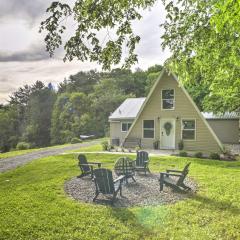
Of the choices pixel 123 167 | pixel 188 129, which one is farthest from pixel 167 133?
pixel 123 167

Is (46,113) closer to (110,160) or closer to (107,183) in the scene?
(110,160)

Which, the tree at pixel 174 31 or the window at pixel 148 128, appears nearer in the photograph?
the tree at pixel 174 31

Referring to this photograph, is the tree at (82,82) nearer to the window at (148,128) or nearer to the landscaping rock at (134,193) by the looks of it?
the window at (148,128)

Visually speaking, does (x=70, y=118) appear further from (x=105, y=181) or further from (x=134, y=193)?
(x=105, y=181)

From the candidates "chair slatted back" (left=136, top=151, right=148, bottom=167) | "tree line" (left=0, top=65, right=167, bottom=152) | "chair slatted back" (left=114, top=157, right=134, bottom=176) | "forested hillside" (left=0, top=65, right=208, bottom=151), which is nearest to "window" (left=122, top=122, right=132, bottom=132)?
"forested hillside" (left=0, top=65, right=208, bottom=151)

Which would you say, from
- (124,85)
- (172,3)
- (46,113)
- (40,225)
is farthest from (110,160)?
(46,113)

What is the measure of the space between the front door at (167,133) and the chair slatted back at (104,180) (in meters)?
15.6

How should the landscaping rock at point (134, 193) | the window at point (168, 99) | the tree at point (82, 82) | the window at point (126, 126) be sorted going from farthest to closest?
the tree at point (82, 82)
the window at point (126, 126)
the window at point (168, 99)
the landscaping rock at point (134, 193)

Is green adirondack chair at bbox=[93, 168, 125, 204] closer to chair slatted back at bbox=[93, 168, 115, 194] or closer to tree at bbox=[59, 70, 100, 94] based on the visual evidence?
chair slatted back at bbox=[93, 168, 115, 194]

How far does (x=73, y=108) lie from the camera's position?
2127 inches

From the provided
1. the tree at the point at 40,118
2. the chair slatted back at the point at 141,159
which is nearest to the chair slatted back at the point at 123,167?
the chair slatted back at the point at 141,159

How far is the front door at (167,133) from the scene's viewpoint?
2420 centimetres

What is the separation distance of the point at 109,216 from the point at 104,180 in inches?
61.4

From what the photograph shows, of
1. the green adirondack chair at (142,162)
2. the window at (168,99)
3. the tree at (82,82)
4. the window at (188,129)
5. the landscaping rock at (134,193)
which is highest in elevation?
the tree at (82,82)
